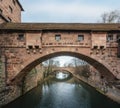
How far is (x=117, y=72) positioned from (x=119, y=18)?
16264 millimetres

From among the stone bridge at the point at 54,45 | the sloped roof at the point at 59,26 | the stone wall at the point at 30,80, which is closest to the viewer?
the stone bridge at the point at 54,45

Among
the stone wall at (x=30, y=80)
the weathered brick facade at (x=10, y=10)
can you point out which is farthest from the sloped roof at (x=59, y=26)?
the stone wall at (x=30, y=80)

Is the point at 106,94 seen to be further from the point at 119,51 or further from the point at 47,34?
the point at 47,34

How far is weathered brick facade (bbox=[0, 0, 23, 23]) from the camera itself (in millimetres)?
23081

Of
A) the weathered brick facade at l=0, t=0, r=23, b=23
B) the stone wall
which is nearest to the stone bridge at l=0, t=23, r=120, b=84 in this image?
the weathered brick facade at l=0, t=0, r=23, b=23

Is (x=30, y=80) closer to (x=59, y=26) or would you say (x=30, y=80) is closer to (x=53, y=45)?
(x=53, y=45)

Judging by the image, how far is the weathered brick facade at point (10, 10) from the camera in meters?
23.1

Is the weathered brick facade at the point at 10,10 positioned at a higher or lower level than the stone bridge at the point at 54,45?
higher

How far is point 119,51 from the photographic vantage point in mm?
18938

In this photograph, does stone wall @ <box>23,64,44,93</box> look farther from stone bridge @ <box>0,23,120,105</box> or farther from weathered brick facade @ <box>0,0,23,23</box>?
weathered brick facade @ <box>0,0,23,23</box>

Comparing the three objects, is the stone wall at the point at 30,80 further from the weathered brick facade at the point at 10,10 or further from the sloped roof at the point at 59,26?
the sloped roof at the point at 59,26

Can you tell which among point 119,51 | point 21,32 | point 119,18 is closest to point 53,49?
point 21,32

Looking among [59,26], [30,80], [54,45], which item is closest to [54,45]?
[54,45]

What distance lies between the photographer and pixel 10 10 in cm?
2633
